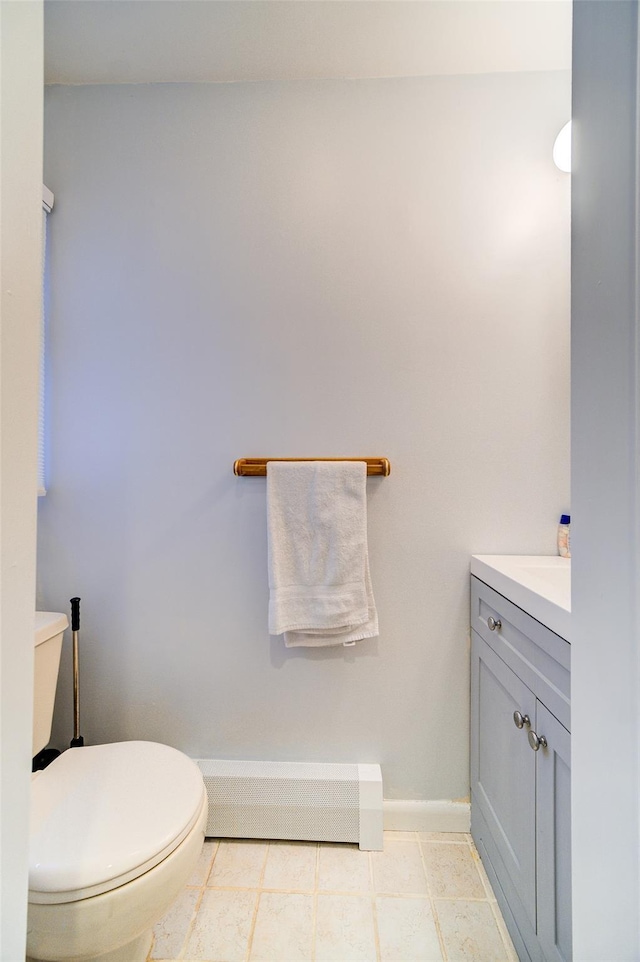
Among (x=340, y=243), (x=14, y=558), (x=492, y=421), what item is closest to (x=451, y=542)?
(x=492, y=421)

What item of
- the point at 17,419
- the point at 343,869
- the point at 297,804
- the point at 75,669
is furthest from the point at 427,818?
the point at 17,419

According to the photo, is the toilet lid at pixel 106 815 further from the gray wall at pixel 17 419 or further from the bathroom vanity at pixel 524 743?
the bathroom vanity at pixel 524 743

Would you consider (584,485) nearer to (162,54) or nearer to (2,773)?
(2,773)

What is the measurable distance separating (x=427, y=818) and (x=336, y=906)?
1.28ft

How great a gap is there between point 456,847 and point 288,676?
0.70m

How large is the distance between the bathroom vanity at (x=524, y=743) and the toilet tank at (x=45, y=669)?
1.23 m

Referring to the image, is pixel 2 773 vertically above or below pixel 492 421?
below

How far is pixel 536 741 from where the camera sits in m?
0.89

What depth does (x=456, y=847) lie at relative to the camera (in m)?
1.32

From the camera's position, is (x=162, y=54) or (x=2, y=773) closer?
(x=2, y=773)

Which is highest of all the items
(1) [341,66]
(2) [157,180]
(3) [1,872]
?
(1) [341,66]

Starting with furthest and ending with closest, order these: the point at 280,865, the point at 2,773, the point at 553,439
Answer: the point at 553,439 < the point at 280,865 < the point at 2,773

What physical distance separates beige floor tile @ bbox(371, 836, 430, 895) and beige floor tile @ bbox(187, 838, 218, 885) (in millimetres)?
470

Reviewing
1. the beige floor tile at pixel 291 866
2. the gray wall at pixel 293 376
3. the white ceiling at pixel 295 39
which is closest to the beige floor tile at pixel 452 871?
the gray wall at pixel 293 376
